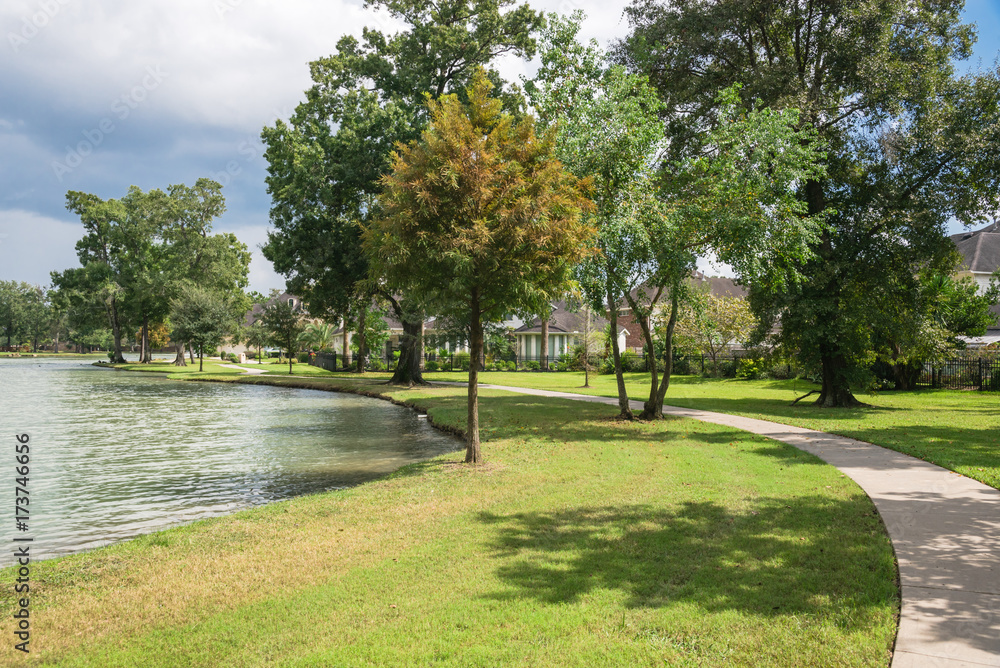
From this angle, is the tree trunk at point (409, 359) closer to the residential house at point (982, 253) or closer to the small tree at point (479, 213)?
the small tree at point (479, 213)

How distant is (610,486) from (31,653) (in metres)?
7.05

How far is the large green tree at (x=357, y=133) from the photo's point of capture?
95.3ft

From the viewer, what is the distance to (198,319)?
166ft

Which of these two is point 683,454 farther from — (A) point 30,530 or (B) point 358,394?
(B) point 358,394

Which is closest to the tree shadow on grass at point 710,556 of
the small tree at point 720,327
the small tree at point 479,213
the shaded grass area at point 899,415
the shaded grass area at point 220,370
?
the shaded grass area at point 899,415

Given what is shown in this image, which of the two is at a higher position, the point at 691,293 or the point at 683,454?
the point at 691,293

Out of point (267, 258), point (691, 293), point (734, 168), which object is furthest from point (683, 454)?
point (267, 258)

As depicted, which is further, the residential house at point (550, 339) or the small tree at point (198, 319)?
the residential house at point (550, 339)

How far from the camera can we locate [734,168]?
50.7 ft

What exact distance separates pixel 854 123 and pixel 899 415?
10.0m

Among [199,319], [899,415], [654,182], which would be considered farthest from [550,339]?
[654,182]

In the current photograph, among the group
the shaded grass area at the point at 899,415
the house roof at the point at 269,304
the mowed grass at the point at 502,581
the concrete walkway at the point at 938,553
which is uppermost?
the house roof at the point at 269,304

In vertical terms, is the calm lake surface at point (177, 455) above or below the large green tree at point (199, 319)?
below

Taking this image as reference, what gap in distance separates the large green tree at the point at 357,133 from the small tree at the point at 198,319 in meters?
21.6
